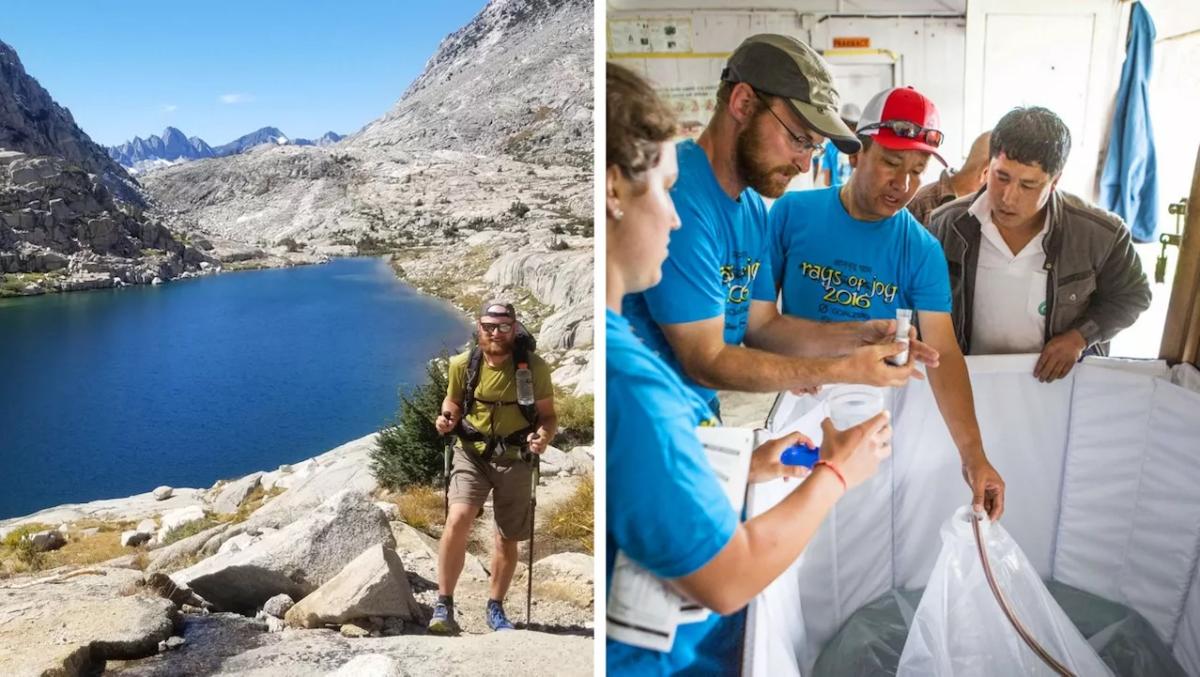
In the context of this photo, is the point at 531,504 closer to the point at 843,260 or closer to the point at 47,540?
the point at 47,540

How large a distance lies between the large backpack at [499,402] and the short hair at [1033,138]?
191cm

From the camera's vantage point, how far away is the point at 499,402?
9.41 ft

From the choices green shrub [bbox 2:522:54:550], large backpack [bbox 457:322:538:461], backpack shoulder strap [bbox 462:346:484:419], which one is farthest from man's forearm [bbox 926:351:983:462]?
green shrub [bbox 2:522:54:550]

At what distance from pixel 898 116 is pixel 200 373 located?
3.54m

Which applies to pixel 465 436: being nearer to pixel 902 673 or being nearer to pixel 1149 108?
pixel 902 673

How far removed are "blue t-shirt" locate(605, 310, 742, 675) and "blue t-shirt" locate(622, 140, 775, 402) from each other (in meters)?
0.03

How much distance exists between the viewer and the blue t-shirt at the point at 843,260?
3.34ft

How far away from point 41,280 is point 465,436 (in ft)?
6.60

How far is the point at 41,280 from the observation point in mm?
3463

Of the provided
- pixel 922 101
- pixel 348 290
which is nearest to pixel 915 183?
pixel 922 101

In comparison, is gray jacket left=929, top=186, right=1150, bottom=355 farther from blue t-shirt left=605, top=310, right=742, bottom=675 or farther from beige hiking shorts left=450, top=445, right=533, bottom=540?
beige hiking shorts left=450, top=445, right=533, bottom=540

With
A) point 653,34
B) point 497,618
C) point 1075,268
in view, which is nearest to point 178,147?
point 497,618

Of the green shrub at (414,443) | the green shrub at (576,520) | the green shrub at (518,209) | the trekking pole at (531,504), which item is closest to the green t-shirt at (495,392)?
→ the trekking pole at (531,504)

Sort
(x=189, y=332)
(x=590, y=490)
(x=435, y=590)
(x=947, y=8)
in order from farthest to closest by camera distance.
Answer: (x=189, y=332) → (x=435, y=590) → (x=590, y=490) → (x=947, y=8)
